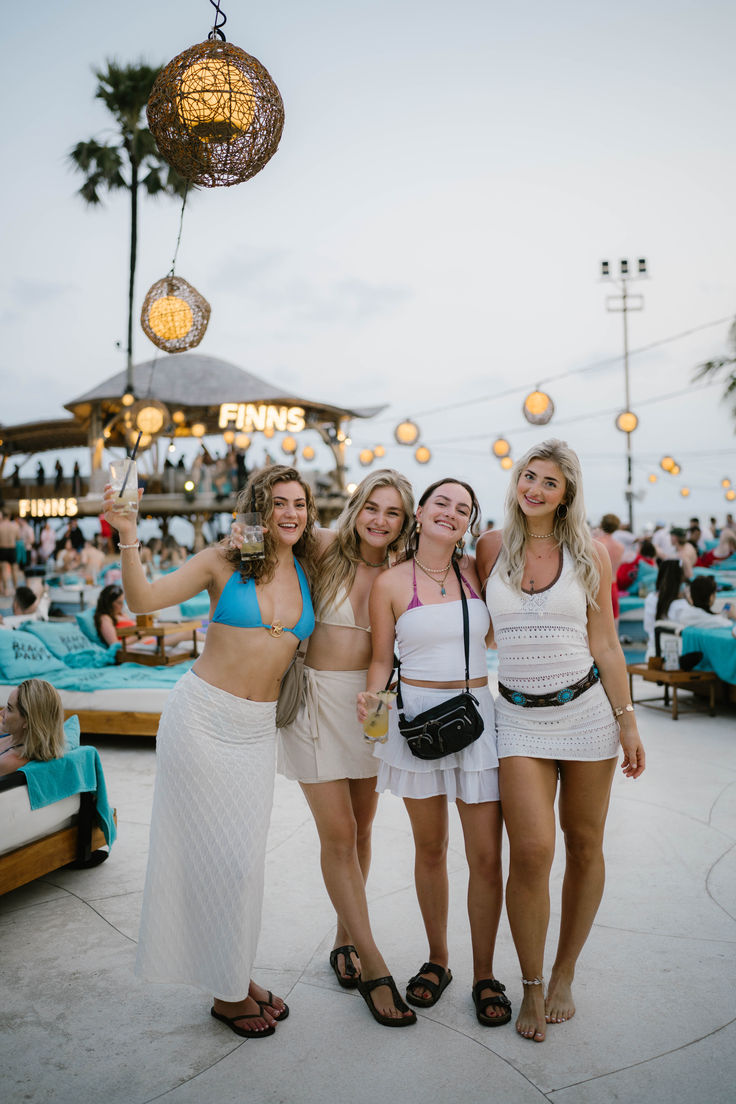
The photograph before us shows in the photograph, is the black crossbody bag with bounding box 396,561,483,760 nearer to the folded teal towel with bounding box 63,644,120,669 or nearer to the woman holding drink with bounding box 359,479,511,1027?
the woman holding drink with bounding box 359,479,511,1027

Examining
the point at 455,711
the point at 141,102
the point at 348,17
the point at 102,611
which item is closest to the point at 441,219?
the point at 141,102

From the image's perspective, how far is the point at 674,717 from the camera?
703cm

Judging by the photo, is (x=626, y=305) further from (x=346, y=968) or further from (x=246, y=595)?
(x=346, y=968)

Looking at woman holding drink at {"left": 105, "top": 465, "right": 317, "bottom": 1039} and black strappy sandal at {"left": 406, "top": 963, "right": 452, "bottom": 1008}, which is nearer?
woman holding drink at {"left": 105, "top": 465, "right": 317, "bottom": 1039}

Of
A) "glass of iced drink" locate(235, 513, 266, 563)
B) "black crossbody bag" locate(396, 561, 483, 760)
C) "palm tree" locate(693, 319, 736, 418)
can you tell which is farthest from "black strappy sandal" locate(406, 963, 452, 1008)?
"palm tree" locate(693, 319, 736, 418)

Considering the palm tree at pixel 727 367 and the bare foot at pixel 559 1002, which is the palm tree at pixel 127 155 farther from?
the bare foot at pixel 559 1002

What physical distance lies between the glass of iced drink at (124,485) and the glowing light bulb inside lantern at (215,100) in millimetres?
1546

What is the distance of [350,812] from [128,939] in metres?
1.22

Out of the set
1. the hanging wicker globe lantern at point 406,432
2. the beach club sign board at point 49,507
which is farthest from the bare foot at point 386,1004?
the beach club sign board at point 49,507

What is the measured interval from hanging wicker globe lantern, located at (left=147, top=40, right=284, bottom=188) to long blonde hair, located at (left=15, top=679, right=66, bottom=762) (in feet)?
7.92

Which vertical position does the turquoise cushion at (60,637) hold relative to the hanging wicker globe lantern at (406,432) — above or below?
below

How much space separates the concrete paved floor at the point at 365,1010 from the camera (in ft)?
6.97

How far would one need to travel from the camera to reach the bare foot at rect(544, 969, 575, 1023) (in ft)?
7.98

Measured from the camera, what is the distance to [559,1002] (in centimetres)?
246
